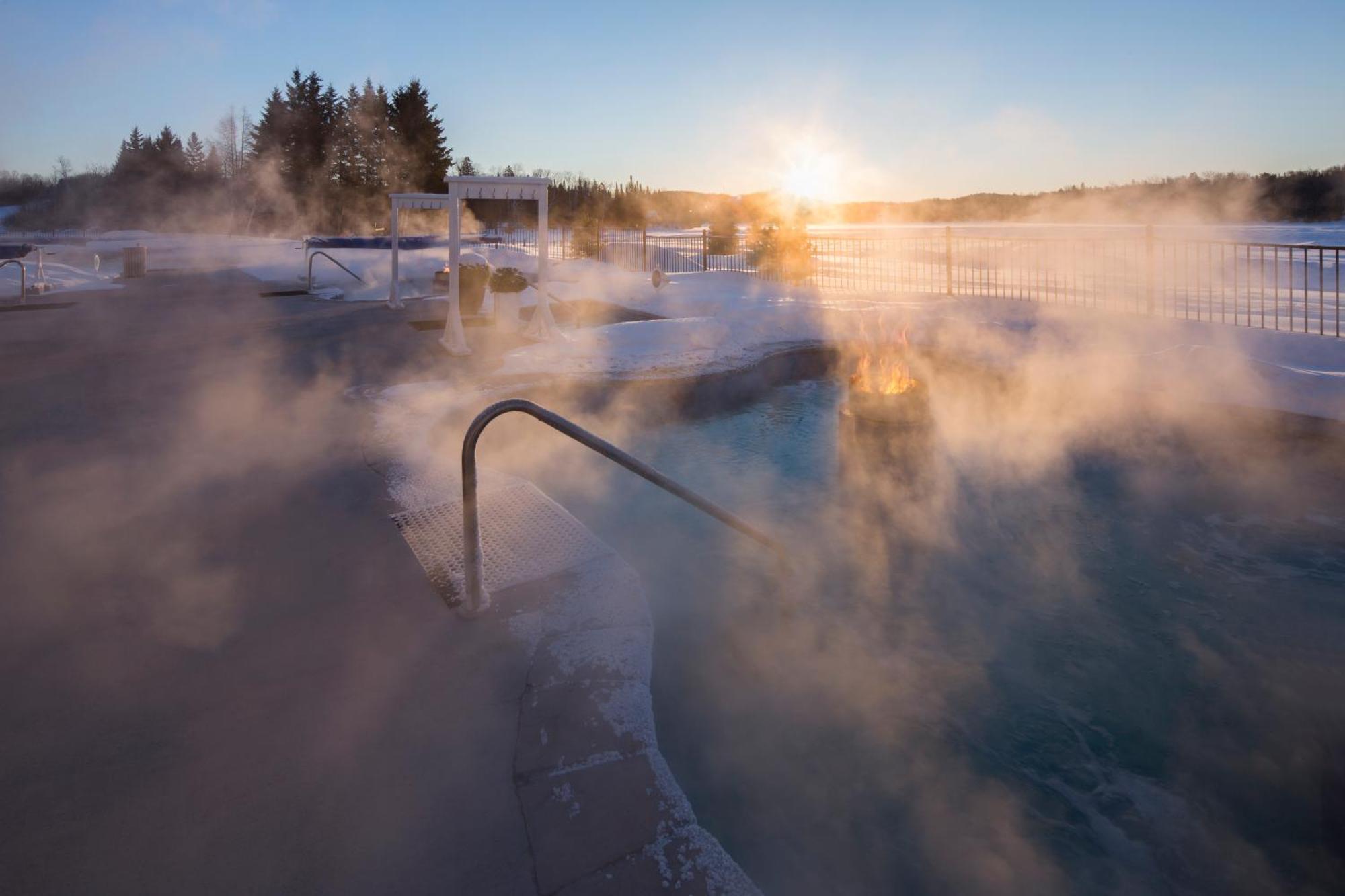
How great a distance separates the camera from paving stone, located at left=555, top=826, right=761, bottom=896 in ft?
6.31

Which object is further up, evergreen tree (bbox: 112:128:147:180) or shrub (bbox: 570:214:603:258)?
evergreen tree (bbox: 112:128:147:180)

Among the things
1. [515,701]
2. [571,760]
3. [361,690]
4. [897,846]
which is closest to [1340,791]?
[897,846]

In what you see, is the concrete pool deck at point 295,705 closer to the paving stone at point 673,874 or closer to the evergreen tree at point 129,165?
the paving stone at point 673,874

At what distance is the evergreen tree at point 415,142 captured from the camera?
4525 centimetres

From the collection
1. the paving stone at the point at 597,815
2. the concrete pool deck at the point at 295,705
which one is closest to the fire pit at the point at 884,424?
the concrete pool deck at the point at 295,705

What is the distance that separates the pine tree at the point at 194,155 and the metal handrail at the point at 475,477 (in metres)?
72.8

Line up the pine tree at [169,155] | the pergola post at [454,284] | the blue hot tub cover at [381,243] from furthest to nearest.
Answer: the pine tree at [169,155], the blue hot tub cover at [381,243], the pergola post at [454,284]

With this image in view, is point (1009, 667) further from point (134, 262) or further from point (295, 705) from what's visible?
point (134, 262)

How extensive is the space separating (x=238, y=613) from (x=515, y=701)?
1.43 metres

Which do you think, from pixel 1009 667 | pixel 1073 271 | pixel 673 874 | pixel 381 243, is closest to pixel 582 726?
pixel 673 874

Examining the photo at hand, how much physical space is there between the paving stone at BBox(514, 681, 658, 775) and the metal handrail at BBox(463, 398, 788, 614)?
2.37ft

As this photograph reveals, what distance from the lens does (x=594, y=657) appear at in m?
2.99

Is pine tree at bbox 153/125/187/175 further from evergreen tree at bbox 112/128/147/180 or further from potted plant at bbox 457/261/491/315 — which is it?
potted plant at bbox 457/261/491/315

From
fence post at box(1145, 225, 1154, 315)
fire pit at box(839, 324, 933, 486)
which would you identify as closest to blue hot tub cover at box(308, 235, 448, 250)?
fence post at box(1145, 225, 1154, 315)
